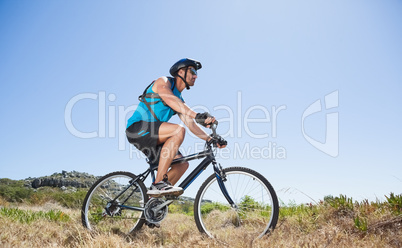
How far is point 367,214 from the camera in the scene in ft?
16.6

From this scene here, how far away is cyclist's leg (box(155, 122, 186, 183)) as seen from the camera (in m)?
4.48

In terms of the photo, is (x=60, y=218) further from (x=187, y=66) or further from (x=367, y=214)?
(x=367, y=214)

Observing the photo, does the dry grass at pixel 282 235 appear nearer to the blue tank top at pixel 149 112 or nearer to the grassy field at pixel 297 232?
the grassy field at pixel 297 232

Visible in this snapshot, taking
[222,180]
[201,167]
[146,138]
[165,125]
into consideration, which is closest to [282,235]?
[222,180]

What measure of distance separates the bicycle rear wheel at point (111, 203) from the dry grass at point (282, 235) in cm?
31

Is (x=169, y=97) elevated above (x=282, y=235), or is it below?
above

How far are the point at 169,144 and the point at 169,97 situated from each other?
72cm

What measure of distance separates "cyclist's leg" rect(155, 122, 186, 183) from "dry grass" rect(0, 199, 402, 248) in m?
0.96

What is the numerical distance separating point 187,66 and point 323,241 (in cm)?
320

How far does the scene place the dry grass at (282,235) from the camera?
→ 11.2ft

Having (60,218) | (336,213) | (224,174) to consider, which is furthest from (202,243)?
(60,218)

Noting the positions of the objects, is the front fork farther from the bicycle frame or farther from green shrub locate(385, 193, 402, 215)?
green shrub locate(385, 193, 402, 215)

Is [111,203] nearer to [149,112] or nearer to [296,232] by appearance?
[149,112]

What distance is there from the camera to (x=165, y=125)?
456cm
